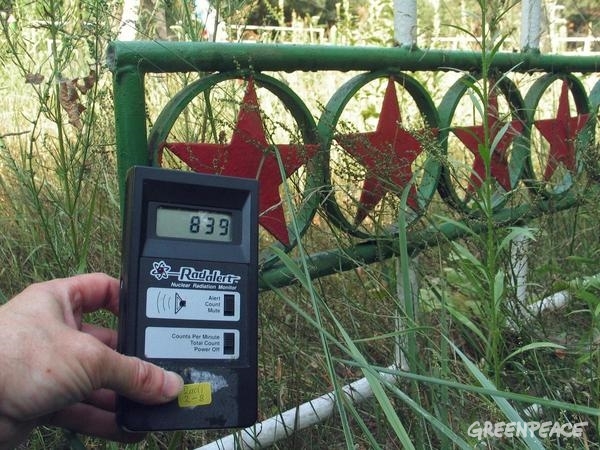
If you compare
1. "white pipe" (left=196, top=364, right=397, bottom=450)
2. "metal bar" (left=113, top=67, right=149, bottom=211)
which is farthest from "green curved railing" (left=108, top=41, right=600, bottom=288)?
"white pipe" (left=196, top=364, right=397, bottom=450)

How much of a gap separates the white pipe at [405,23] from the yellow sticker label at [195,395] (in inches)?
37.9

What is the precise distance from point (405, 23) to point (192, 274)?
0.92m

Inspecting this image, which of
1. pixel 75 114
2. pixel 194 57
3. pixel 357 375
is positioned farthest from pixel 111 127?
pixel 357 375

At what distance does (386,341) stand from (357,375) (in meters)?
0.10

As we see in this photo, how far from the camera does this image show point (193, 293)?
948 mm

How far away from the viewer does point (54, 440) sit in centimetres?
154

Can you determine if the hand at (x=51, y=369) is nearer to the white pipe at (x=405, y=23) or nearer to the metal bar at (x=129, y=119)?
the metal bar at (x=129, y=119)

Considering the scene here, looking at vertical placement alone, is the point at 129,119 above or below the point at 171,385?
above

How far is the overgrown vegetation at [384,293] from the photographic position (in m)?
1.11

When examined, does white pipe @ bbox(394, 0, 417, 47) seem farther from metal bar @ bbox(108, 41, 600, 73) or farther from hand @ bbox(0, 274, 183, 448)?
hand @ bbox(0, 274, 183, 448)

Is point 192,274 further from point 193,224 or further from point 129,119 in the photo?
point 129,119

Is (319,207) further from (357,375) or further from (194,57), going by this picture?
(357,375)

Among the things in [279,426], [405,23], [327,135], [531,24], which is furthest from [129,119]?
[531,24]

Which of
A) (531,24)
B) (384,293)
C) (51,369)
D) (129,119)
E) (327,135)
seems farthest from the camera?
(531,24)
